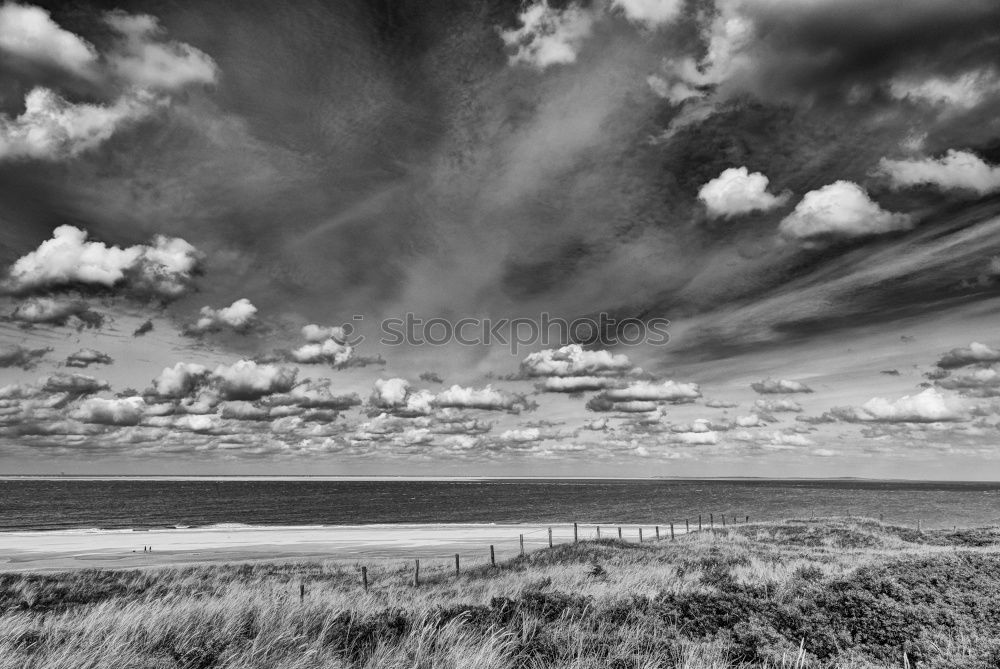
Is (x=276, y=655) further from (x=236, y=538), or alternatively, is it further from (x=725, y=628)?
(x=236, y=538)

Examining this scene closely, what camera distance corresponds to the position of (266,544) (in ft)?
172

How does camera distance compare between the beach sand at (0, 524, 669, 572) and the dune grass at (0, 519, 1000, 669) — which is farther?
the beach sand at (0, 524, 669, 572)

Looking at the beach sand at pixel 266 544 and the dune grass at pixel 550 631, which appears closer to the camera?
the dune grass at pixel 550 631

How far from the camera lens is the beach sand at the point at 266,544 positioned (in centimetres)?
4153

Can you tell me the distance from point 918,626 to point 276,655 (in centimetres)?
939

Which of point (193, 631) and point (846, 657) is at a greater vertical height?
point (193, 631)

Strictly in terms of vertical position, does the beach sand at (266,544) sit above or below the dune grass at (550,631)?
below

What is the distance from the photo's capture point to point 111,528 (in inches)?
2790

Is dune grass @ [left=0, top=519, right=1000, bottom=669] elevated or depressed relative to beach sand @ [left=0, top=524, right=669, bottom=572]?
elevated

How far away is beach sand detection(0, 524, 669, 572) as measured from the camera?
→ 1635 inches

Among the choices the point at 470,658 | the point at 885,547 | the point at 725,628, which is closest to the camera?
the point at 470,658

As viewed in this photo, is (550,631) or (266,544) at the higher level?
(550,631)

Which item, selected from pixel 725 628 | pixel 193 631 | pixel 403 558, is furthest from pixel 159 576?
pixel 725 628

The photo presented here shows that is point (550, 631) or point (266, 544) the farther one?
point (266, 544)
